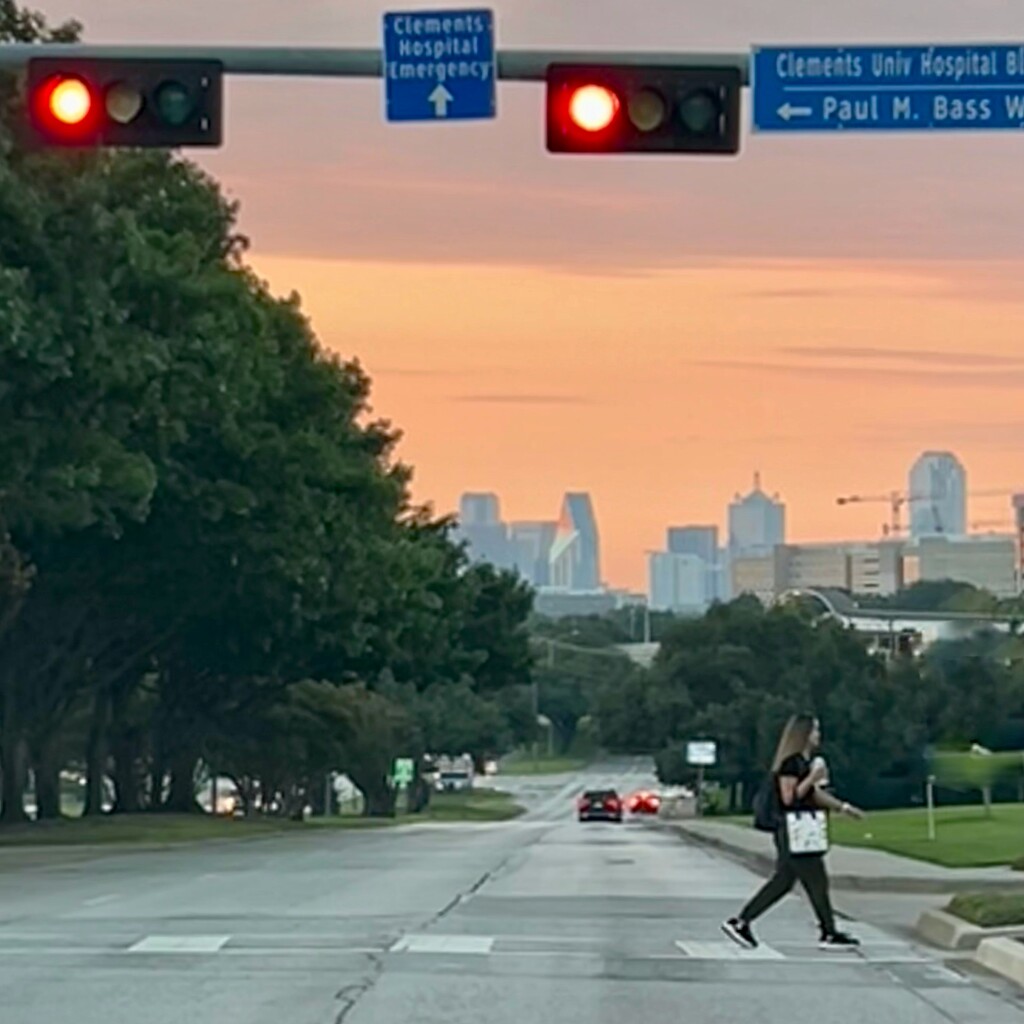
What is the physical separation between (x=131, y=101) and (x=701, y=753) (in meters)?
67.2

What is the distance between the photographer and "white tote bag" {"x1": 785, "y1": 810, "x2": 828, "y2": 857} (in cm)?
2083

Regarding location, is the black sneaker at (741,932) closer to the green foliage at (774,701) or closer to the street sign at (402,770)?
the green foliage at (774,701)

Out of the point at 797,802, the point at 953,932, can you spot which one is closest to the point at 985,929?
the point at 953,932

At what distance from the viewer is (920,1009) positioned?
17375 millimetres

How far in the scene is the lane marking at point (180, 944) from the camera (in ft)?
70.1

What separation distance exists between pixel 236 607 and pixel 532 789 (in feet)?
346

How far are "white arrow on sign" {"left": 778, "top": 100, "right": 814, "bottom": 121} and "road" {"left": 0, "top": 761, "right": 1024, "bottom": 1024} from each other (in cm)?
610

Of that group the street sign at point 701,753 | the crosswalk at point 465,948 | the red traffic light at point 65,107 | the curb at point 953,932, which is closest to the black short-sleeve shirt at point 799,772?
the crosswalk at point 465,948

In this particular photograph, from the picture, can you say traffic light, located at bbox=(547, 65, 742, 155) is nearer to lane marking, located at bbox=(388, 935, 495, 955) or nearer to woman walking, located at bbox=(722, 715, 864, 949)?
woman walking, located at bbox=(722, 715, 864, 949)

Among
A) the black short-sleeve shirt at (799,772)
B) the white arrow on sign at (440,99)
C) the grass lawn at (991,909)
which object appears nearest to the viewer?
the white arrow on sign at (440,99)

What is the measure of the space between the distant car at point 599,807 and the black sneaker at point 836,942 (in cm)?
6592

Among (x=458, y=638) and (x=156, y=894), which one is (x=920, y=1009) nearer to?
(x=156, y=894)

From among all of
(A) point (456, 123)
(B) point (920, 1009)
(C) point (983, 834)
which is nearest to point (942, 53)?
(A) point (456, 123)

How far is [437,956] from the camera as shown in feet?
68.2
